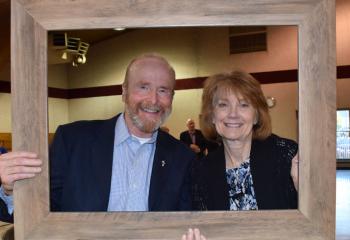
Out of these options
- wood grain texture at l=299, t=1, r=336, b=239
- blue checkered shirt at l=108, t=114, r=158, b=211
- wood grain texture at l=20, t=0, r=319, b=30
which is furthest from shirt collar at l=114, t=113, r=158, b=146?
wood grain texture at l=299, t=1, r=336, b=239

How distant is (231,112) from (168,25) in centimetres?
37

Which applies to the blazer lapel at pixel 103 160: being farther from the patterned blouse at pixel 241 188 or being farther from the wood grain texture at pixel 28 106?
the patterned blouse at pixel 241 188

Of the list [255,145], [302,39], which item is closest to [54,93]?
[255,145]

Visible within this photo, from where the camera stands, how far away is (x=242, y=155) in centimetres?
154

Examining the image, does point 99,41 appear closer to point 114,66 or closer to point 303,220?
point 114,66

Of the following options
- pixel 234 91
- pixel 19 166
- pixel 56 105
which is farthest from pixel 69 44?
pixel 234 91

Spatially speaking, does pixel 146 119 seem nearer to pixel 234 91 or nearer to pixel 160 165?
pixel 160 165

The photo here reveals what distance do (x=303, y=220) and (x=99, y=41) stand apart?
93cm

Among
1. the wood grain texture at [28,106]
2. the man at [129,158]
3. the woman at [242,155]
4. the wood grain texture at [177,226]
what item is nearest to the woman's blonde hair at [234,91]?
the woman at [242,155]

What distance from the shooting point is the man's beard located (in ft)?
4.85

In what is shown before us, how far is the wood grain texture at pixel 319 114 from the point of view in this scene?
54.9 inches

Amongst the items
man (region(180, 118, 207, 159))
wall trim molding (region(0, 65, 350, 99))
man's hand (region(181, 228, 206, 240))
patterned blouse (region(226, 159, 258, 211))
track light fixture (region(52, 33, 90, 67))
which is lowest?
man's hand (region(181, 228, 206, 240))

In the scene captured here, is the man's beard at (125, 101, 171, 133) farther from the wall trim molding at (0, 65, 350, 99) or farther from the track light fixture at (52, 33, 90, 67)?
the track light fixture at (52, 33, 90, 67)

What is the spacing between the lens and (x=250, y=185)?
60.0 inches
